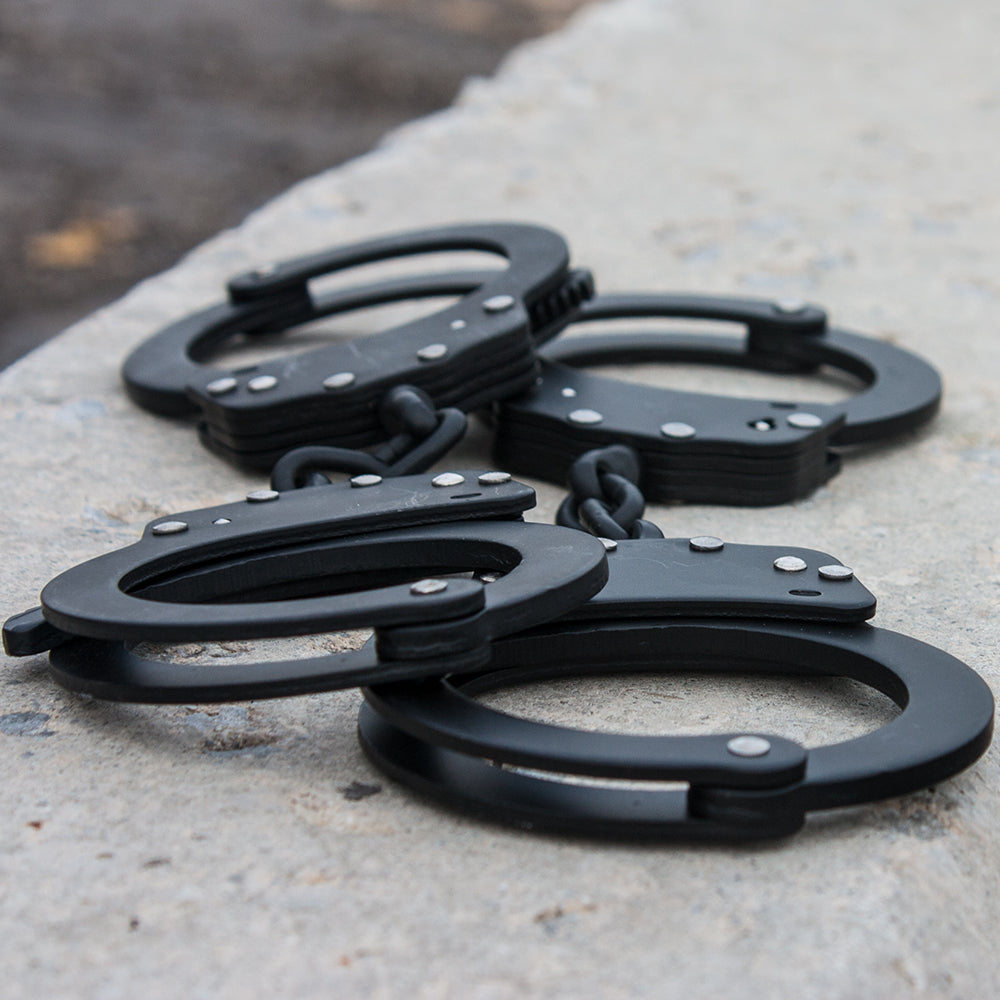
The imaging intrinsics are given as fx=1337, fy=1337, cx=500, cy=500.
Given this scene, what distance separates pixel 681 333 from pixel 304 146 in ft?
12.2

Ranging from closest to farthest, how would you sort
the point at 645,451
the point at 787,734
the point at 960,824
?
1. the point at 960,824
2. the point at 787,734
3. the point at 645,451

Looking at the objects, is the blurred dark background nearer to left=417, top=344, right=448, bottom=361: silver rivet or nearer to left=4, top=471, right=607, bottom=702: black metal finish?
left=417, top=344, right=448, bottom=361: silver rivet

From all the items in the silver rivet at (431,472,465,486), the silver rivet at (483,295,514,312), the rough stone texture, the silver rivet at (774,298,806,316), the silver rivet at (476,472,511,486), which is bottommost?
the rough stone texture

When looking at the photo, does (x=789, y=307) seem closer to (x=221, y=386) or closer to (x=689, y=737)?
(x=221, y=386)

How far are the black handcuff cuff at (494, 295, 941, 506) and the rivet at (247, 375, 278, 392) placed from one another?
326 millimetres

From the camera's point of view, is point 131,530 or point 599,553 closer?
point 599,553

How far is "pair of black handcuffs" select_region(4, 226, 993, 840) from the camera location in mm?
1091

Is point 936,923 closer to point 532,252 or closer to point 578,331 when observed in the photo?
point 532,252

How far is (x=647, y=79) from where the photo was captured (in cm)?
405

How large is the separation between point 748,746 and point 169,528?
0.70 metres

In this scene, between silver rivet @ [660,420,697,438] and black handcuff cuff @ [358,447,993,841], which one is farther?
silver rivet @ [660,420,697,438]

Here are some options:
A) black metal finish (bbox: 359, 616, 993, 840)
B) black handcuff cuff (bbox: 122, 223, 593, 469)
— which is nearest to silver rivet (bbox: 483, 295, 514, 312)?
black handcuff cuff (bbox: 122, 223, 593, 469)

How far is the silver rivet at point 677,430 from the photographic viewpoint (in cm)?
183

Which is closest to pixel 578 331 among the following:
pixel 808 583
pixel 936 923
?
pixel 808 583
